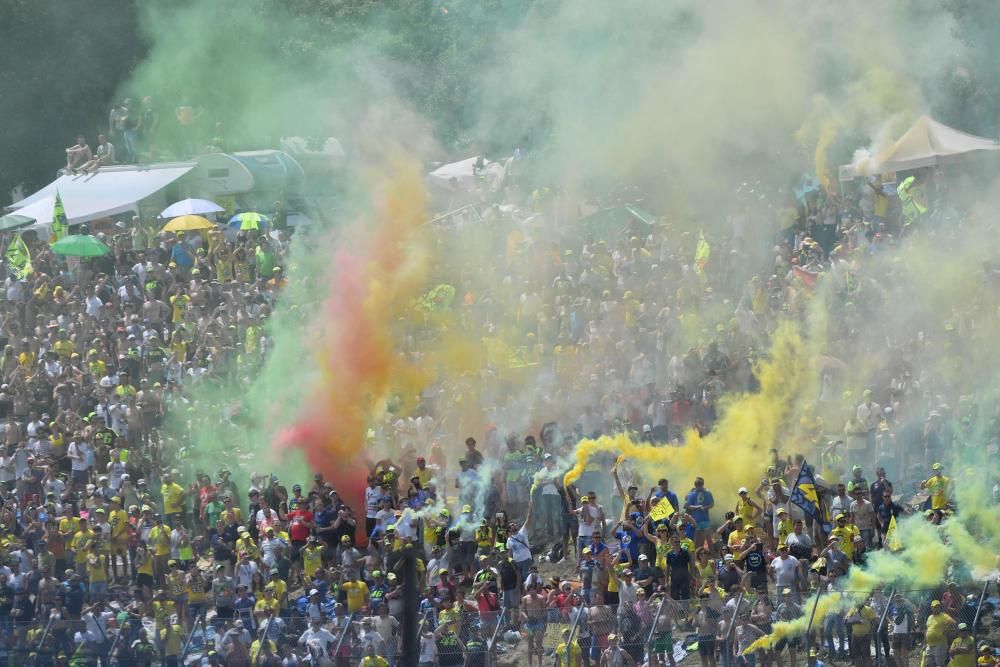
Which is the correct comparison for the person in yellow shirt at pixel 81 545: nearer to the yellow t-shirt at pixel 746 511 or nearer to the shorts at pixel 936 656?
the yellow t-shirt at pixel 746 511

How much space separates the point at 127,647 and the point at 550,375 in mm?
8223

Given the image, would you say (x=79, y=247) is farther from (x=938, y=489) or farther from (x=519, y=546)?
(x=938, y=489)

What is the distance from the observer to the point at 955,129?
27688 millimetres

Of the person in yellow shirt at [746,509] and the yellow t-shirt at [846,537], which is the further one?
the person in yellow shirt at [746,509]

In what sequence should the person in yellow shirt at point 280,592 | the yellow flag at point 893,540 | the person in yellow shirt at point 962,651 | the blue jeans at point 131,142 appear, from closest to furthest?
the person in yellow shirt at point 962,651 → the yellow flag at point 893,540 → the person in yellow shirt at point 280,592 → the blue jeans at point 131,142

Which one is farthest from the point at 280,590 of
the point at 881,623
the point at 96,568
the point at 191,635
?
the point at 881,623

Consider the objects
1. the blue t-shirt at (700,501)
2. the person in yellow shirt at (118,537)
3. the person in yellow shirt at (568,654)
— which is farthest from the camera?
the person in yellow shirt at (118,537)

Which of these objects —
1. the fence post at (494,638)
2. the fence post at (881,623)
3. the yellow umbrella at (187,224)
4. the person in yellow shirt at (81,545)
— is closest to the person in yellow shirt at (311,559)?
the person in yellow shirt at (81,545)

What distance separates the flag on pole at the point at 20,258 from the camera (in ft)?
93.8

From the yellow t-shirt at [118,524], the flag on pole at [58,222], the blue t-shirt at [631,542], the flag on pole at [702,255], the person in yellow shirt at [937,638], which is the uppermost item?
the flag on pole at [58,222]

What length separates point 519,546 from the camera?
1839 cm

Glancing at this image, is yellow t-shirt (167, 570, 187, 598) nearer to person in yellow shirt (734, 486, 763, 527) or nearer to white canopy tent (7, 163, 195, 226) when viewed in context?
person in yellow shirt (734, 486, 763, 527)

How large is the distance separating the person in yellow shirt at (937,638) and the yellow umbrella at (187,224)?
54.3 feet

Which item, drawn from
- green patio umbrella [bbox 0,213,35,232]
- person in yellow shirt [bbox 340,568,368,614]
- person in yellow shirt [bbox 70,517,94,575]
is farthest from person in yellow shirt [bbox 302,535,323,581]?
green patio umbrella [bbox 0,213,35,232]
